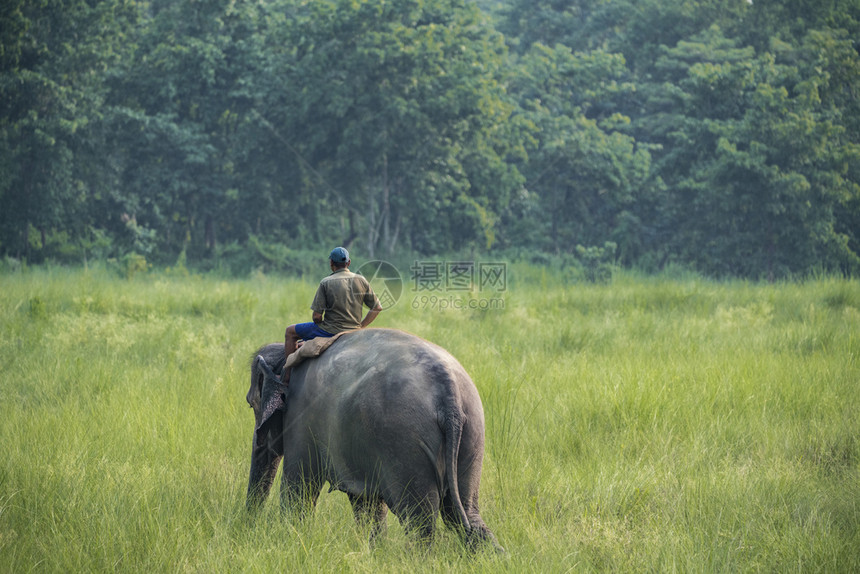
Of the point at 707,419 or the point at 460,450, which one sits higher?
the point at 460,450

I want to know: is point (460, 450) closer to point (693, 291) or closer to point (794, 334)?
point (794, 334)

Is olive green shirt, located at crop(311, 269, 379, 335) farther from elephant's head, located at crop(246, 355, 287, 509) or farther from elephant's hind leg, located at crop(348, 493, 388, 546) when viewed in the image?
elephant's hind leg, located at crop(348, 493, 388, 546)

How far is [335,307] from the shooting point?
4.66 meters

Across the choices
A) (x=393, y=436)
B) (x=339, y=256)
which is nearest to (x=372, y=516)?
(x=393, y=436)

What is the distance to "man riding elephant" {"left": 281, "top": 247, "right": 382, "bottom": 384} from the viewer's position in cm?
461

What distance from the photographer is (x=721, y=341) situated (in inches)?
384

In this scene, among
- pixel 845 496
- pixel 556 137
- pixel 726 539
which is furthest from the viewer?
pixel 556 137

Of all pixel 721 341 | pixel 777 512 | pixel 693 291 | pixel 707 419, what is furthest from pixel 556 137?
pixel 777 512

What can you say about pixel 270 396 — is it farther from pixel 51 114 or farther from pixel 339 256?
pixel 51 114

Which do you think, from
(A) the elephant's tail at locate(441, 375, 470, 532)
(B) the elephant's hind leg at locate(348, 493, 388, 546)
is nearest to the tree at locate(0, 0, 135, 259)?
(B) the elephant's hind leg at locate(348, 493, 388, 546)

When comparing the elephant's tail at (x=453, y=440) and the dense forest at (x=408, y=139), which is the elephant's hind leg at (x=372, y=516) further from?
the dense forest at (x=408, y=139)

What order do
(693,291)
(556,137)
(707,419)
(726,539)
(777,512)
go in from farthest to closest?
(556,137)
(693,291)
(707,419)
(777,512)
(726,539)

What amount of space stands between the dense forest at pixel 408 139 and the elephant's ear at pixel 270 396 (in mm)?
17819

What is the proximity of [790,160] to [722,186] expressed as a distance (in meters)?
1.85
